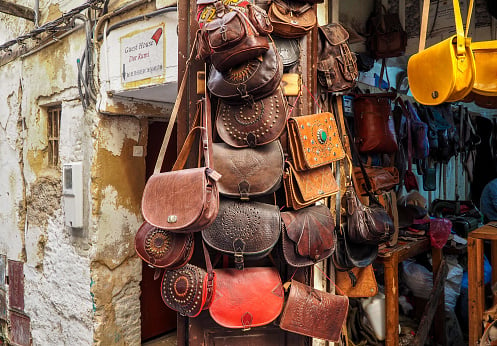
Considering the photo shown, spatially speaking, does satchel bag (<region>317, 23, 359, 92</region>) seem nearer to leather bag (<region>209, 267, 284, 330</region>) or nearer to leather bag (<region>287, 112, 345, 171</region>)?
leather bag (<region>287, 112, 345, 171</region>)

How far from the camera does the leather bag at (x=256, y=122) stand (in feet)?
5.96

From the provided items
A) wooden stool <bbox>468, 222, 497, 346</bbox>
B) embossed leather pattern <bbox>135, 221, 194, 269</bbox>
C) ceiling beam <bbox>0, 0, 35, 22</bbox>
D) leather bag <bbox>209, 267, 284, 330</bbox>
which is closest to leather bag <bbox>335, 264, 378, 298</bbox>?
wooden stool <bbox>468, 222, 497, 346</bbox>

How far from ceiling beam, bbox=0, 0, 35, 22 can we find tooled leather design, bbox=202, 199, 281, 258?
3.31 meters

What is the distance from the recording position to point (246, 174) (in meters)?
1.83

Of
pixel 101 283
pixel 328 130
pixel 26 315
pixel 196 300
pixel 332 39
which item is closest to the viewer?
pixel 196 300

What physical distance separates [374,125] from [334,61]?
119cm

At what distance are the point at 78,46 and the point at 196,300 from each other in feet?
9.09

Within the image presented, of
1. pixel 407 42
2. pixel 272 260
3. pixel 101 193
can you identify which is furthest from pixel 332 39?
pixel 101 193

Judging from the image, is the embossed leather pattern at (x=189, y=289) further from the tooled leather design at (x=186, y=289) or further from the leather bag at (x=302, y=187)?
the leather bag at (x=302, y=187)

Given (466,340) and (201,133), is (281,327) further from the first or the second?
(466,340)

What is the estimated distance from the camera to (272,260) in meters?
1.97

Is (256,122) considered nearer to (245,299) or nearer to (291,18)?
(291,18)

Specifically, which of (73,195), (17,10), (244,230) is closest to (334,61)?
(244,230)

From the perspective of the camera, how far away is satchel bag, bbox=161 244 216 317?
1.74 meters
